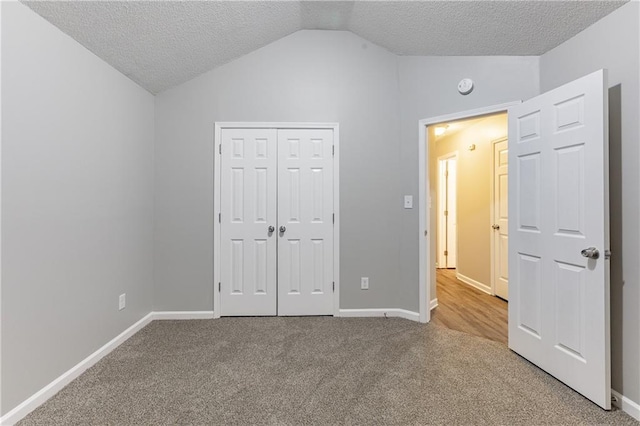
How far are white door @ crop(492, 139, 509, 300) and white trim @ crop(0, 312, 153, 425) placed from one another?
4.17m

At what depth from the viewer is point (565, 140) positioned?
5.98 ft

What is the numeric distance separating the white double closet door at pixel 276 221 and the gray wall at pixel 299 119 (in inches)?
6.0

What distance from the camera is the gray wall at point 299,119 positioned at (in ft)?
9.62

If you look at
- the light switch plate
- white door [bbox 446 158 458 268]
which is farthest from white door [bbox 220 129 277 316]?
white door [bbox 446 158 458 268]

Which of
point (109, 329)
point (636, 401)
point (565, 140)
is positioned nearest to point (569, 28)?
point (565, 140)

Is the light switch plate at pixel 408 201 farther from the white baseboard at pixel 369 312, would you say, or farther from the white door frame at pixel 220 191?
the white baseboard at pixel 369 312

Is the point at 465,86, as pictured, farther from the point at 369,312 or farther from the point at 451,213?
the point at 451,213

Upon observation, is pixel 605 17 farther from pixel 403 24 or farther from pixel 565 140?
pixel 403 24

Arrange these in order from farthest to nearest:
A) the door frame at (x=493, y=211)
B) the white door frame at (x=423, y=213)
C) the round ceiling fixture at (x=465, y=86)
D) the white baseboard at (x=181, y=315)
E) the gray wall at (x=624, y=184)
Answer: the door frame at (x=493, y=211)
the white baseboard at (x=181, y=315)
the white door frame at (x=423, y=213)
the round ceiling fixture at (x=465, y=86)
the gray wall at (x=624, y=184)

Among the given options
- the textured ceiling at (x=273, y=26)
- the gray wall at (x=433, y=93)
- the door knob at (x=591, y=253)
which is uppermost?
the textured ceiling at (x=273, y=26)

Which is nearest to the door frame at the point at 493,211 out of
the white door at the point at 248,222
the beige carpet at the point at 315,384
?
the beige carpet at the point at 315,384

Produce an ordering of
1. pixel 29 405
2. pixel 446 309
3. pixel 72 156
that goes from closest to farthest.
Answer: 1. pixel 29 405
2. pixel 72 156
3. pixel 446 309

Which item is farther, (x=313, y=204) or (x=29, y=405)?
(x=313, y=204)

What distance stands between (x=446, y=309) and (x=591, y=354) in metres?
1.62
